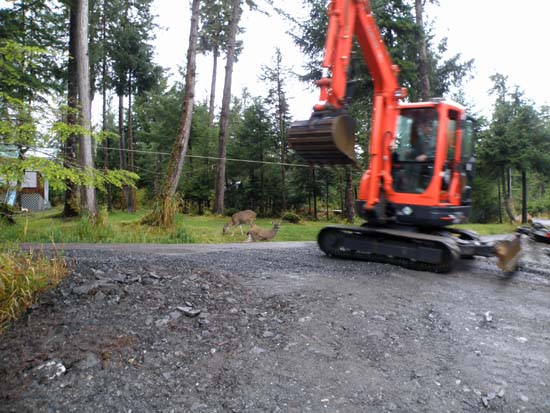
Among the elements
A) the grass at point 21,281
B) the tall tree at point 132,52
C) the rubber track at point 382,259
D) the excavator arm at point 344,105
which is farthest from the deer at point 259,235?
the tall tree at point 132,52

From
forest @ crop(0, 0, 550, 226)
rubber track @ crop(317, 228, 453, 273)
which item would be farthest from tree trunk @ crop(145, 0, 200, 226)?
rubber track @ crop(317, 228, 453, 273)

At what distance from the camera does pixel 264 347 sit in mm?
2857

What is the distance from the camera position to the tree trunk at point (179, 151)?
9539 mm

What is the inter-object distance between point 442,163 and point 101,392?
5240 mm

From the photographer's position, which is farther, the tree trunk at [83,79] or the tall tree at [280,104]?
the tall tree at [280,104]

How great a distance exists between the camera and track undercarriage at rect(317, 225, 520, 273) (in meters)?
5.55

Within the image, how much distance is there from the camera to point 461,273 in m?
5.88

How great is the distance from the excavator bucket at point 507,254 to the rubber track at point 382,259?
0.92 metres

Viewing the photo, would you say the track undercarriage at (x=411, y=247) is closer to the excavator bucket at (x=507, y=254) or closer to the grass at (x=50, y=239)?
the excavator bucket at (x=507, y=254)

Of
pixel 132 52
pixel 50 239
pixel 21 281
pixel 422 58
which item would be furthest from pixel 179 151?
pixel 132 52

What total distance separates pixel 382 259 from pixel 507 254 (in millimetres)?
1899

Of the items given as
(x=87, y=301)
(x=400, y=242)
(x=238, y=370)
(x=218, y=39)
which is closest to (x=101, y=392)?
(x=238, y=370)

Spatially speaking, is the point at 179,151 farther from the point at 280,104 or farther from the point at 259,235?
the point at 280,104

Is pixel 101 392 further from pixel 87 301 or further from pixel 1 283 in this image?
pixel 1 283
